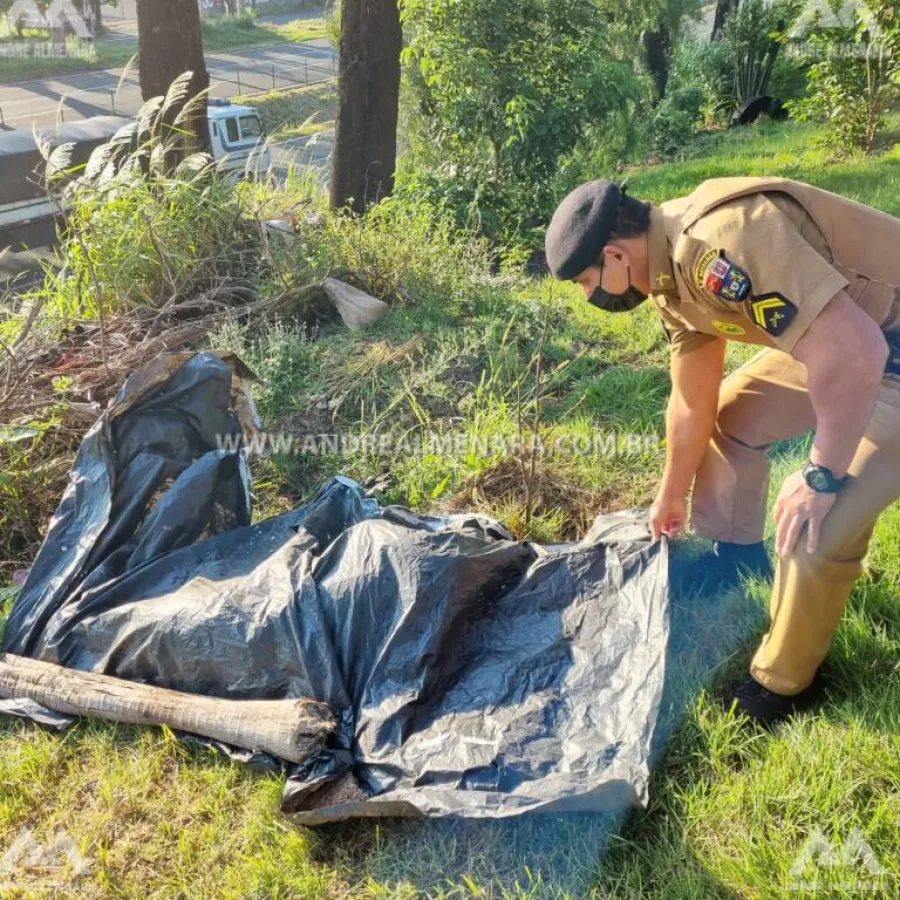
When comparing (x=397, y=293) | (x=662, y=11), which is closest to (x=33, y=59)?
(x=662, y=11)

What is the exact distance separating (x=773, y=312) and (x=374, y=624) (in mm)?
1350

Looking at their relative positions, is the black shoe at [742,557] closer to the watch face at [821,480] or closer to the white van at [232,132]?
the watch face at [821,480]

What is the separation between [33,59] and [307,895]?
35.4 meters

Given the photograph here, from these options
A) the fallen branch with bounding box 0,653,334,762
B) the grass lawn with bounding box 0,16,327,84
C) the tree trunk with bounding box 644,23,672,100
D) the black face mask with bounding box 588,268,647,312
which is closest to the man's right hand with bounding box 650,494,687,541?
the black face mask with bounding box 588,268,647,312

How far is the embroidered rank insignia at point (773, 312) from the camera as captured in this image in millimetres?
1812

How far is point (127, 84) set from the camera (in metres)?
28.8

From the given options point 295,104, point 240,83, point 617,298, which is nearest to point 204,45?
point 240,83

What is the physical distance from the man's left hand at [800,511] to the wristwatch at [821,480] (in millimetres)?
11

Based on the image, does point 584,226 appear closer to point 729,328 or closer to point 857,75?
point 729,328

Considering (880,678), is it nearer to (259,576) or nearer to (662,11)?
(259,576)

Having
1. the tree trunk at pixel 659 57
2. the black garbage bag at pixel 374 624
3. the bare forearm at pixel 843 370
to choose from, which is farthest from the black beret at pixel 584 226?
the tree trunk at pixel 659 57

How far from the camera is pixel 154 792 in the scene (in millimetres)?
2262

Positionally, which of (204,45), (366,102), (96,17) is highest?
(366,102)

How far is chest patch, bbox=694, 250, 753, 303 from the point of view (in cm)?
188
